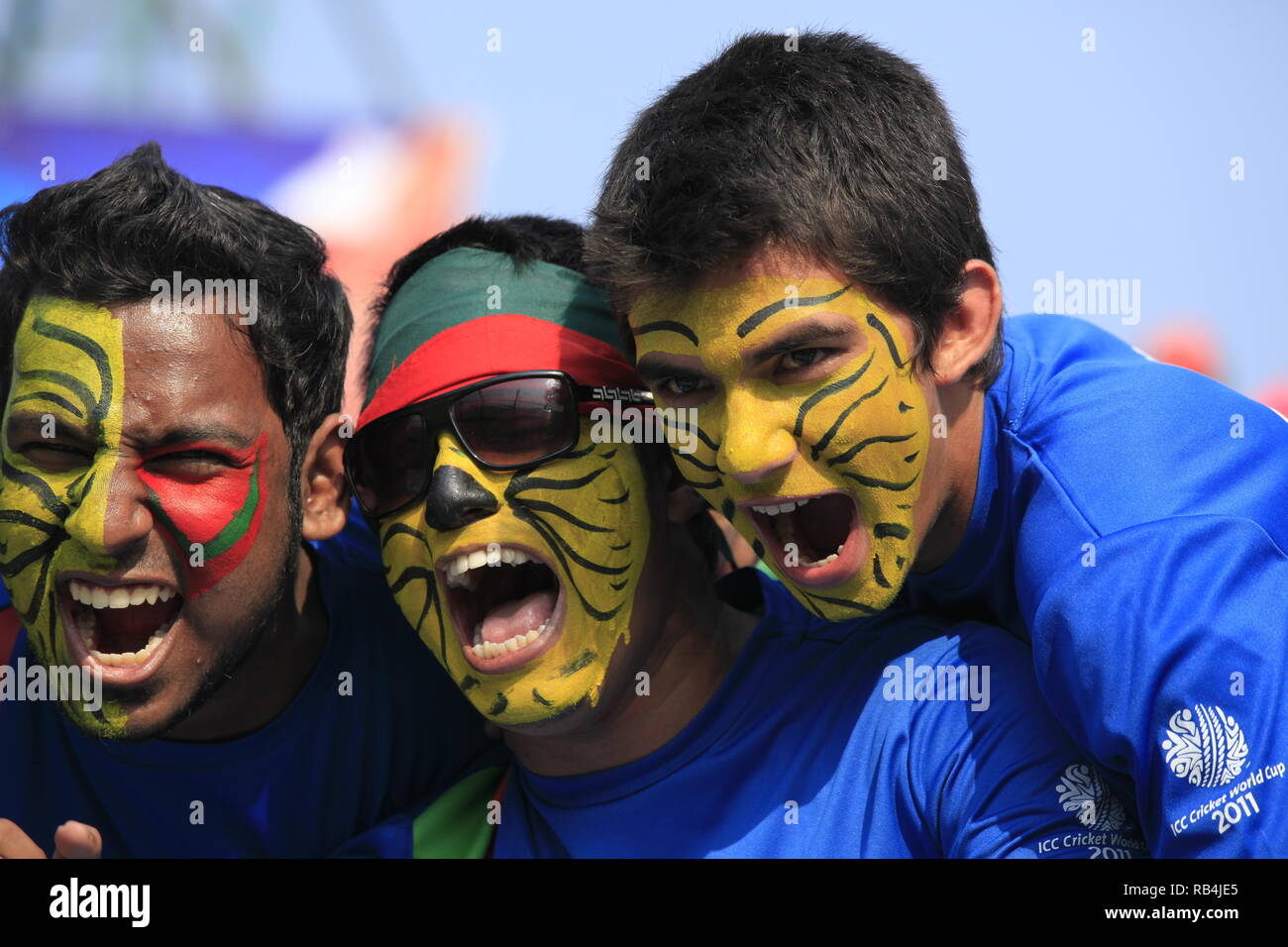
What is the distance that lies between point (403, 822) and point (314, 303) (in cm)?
130

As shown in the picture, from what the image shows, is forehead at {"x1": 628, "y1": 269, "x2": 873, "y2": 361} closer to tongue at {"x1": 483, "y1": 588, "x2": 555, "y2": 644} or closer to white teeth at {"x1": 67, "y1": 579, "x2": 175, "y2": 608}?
tongue at {"x1": 483, "y1": 588, "x2": 555, "y2": 644}

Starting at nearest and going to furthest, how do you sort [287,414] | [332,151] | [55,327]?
[55,327] → [287,414] → [332,151]

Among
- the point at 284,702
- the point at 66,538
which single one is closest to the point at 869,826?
the point at 284,702

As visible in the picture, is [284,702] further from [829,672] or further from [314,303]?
[829,672]

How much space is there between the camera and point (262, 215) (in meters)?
3.48

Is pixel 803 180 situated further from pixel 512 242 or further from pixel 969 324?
pixel 512 242

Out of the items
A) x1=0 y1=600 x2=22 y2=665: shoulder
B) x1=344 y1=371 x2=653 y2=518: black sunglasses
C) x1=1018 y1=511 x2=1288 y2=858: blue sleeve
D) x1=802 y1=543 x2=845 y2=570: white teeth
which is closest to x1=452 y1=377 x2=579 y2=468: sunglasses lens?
x1=344 y1=371 x2=653 y2=518: black sunglasses

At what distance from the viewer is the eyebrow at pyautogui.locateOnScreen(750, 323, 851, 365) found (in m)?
2.74

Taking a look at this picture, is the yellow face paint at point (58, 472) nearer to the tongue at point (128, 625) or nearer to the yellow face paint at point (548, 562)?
the tongue at point (128, 625)

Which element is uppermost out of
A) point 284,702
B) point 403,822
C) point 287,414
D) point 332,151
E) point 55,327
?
point 332,151

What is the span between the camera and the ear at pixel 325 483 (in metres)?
3.39

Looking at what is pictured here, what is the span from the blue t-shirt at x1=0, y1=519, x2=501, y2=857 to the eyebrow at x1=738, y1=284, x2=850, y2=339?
55.4 inches

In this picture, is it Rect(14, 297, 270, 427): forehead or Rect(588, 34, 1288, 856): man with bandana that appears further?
Rect(14, 297, 270, 427): forehead
